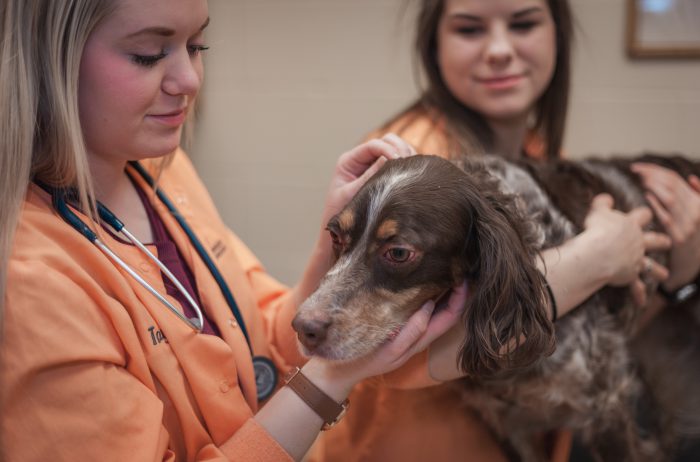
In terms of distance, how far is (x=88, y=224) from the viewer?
4.08ft

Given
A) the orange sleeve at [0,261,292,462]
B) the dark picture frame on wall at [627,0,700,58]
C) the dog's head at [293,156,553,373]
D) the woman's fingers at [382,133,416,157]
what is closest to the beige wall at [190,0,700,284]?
the dark picture frame on wall at [627,0,700,58]

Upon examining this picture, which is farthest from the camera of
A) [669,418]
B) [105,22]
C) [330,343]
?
[669,418]

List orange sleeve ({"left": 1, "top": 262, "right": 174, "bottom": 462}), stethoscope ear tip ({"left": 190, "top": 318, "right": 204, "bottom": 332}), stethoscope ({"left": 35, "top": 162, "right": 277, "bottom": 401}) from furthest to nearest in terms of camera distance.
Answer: stethoscope ear tip ({"left": 190, "top": 318, "right": 204, "bottom": 332})
stethoscope ({"left": 35, "top": 162, "right": 277, "bottom": 401})
orange sleeve ({"left": 1, "top": 262, "right": 174, "bottom": 462})

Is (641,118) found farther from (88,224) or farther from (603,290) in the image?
(88,224)

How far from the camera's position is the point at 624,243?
162 centimetres

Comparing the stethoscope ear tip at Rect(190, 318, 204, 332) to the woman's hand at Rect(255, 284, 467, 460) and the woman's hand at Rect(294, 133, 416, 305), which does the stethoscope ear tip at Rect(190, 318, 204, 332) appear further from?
the woman's hand at Rect(294, 133, 416, 305)

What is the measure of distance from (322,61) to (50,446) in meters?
2.66

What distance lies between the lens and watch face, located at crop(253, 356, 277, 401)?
63.0 inches

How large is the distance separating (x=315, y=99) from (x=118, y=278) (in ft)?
7.86

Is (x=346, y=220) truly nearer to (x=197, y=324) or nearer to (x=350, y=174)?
(x=350, y=174)

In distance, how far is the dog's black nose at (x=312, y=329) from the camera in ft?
4.13

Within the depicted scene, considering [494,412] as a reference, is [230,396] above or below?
above

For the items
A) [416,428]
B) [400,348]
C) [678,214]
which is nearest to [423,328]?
[400,348]

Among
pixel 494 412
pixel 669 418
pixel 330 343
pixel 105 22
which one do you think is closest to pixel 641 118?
pixel 669 418
